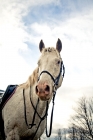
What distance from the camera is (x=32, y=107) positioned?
4.34 m

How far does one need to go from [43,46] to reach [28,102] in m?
1.59

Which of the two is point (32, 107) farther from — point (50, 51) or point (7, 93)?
point (50, 51)

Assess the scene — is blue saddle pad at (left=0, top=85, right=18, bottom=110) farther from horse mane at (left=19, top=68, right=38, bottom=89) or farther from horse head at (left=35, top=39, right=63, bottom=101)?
horse head at (left=35, top=39, right=63, bottom=101)

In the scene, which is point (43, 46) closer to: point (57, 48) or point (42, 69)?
point (57, 48)

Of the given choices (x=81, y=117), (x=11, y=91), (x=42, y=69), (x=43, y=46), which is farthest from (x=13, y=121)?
(x=81, y=117)

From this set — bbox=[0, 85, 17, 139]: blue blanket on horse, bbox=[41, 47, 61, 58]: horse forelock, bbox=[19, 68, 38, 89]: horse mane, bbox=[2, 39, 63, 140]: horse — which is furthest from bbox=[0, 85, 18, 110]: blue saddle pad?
bbox=[41, 47, 61, 58]: horse forelock

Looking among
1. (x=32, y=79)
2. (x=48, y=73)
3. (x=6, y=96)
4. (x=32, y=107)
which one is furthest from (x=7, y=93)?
(x=48, y=73)

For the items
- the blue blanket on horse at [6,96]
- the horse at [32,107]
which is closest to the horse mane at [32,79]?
the horse at [32,107]

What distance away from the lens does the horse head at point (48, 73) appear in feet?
11.5

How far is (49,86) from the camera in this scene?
3623 mm

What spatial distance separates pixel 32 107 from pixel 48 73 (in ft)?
3.29

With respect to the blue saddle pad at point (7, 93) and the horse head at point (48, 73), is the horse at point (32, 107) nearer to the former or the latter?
the horse head at point (48, 73)

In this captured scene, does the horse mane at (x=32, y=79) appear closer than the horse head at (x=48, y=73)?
No

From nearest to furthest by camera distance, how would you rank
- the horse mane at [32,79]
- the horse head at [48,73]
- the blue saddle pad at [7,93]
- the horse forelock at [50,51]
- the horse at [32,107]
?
1. the horse head at [48,73]
2. the horse at [32,107]
3. the horse forelock at [50,51]
4. the horse mane at [32,79]
5. the blue saddle pad at [7,93]
